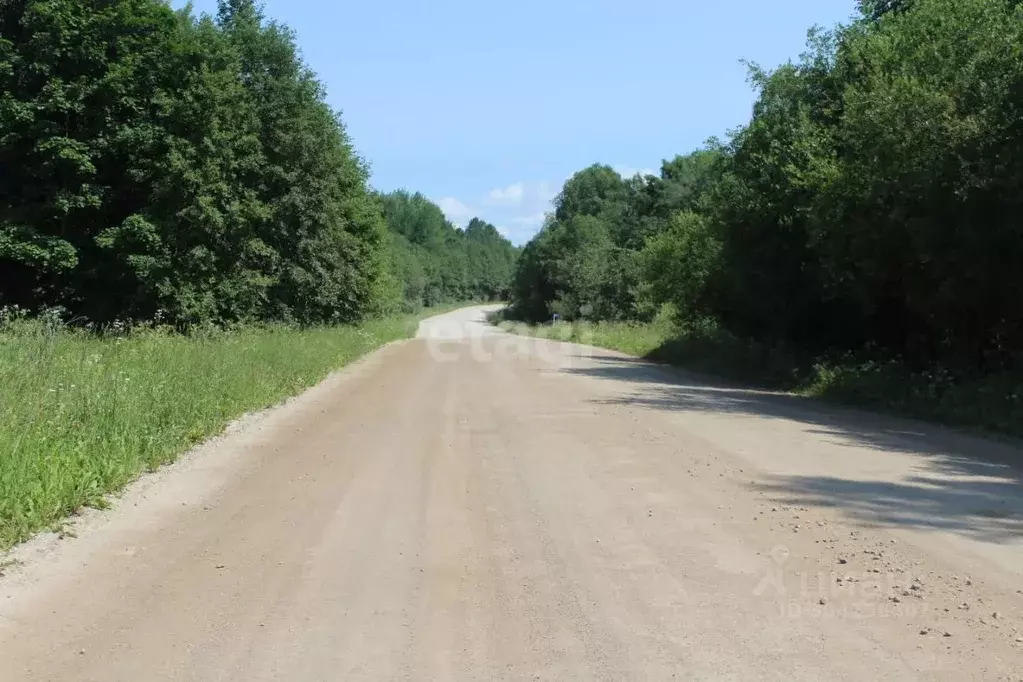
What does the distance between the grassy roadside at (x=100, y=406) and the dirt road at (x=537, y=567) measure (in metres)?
0.38

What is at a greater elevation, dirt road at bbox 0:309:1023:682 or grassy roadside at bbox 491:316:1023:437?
grassy roadside at bbox 491:316:1023:437

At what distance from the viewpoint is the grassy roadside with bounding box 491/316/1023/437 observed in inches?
603

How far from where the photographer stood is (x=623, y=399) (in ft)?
60.0

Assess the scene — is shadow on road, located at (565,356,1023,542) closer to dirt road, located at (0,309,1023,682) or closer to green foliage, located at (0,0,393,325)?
dirt road, located at (0,309,1023,682)

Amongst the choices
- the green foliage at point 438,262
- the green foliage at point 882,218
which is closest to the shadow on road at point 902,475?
the green foliage at point 882,218

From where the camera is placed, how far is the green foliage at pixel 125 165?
30.2m

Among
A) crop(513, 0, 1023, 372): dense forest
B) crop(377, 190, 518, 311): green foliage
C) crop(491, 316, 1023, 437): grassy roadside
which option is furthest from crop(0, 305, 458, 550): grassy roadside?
crop(377, 190, 518, 311): green foliage

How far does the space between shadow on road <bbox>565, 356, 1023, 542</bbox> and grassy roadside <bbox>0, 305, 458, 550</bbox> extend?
262 inches

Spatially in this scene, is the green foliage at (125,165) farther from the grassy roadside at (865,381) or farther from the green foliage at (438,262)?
the green foliage at (438,262)

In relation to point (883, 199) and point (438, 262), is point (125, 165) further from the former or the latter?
point (438, 262)

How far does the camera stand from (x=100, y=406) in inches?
416

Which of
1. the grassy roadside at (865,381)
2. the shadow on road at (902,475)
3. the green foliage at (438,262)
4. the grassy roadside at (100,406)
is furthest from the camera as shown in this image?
the green foliage at (438,262)

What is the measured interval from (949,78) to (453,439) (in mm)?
12709

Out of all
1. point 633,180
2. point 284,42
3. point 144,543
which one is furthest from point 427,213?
point 144,543
